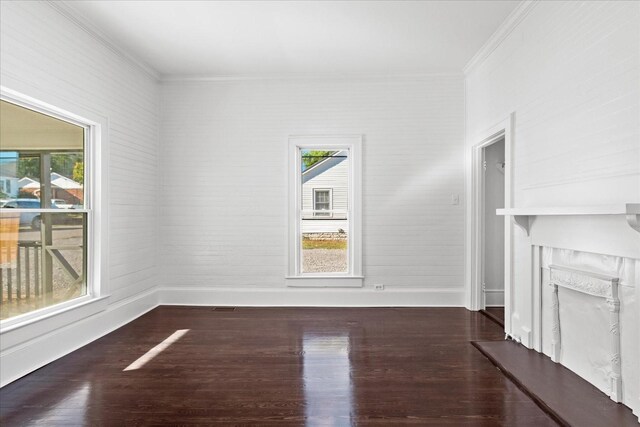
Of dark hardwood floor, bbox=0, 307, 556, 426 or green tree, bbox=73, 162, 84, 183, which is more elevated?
green tree, bbox=73, 162, 84, 183

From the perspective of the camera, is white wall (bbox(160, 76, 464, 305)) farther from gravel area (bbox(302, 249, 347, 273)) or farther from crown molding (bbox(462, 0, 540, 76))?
crown molding (bbox(462, 0, 540, 76))

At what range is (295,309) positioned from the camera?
509 cm

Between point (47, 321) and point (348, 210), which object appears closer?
point (47, 321)

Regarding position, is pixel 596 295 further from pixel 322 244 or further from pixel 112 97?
pixel 112 97

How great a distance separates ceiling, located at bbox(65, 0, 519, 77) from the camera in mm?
3574

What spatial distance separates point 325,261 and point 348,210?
78 centimetres

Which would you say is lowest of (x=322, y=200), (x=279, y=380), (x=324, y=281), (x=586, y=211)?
(x=279, y=380)

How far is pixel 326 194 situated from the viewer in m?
5.40

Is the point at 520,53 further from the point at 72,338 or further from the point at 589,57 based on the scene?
the point at 72,338

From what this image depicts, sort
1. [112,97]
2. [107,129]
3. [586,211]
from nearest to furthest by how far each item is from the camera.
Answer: [586,211]
[107,129]
[112,97]

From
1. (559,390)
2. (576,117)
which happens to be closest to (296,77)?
(576,117)

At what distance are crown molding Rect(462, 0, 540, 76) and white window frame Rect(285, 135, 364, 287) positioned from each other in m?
1.66

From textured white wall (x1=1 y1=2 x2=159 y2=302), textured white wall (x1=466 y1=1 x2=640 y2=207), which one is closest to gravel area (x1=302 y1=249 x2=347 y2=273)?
textured white wall (x1=1 y1=2 x2=159 y2=302)

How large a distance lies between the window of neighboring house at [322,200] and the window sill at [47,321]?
9.03 ft
